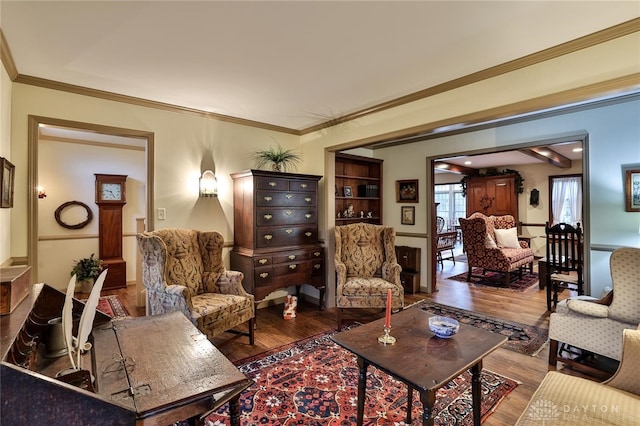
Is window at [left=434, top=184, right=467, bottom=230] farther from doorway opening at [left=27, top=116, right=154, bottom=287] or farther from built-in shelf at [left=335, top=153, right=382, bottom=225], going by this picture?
doorway opening at [left=27, top=116, right=154, bottom=287]

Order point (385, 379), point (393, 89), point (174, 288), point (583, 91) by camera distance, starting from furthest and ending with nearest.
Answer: point (393, 89)
point (174, 288)
point (385, 379)
point (583, 91)

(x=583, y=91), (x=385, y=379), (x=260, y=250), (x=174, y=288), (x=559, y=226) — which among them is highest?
(x=583, y=91)

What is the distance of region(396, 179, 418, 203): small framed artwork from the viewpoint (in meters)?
5.04

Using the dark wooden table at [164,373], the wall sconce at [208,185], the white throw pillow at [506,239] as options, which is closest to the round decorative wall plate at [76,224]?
the wall sconce at [208,185]

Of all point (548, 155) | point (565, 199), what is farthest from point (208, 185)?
point (565, 199)

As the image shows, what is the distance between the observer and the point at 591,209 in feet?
11.4

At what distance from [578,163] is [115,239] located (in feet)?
31.8

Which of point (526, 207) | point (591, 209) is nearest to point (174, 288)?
point (591, 209)

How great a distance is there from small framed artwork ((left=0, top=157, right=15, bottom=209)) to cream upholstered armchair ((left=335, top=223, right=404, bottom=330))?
290cm

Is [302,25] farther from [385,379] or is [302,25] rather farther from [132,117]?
[385,379]

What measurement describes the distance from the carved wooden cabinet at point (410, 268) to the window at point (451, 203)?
5661 millimetres

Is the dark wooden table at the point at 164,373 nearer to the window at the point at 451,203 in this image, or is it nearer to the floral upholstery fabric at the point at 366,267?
the floral upholstery fabric at the point at 366,267

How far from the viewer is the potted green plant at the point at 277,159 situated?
3957mm

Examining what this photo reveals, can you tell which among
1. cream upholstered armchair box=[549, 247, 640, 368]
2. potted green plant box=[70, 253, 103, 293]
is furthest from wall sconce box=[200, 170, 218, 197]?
cream upholstered armchair box=[549, 247, 640, 368]
